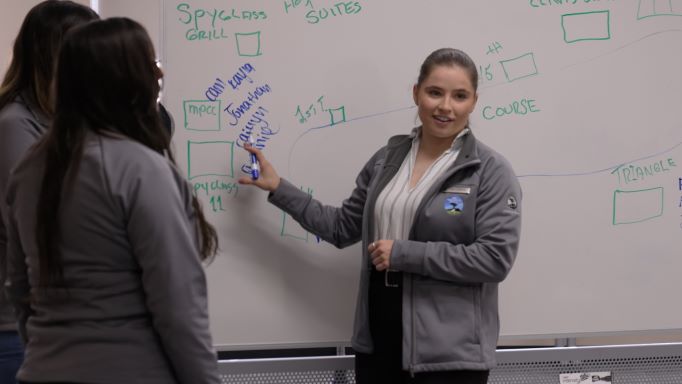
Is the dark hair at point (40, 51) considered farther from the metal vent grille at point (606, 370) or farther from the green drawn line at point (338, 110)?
→ the metal vent grille at point (606, 370)

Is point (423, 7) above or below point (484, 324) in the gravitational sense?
above

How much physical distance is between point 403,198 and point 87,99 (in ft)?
3.09

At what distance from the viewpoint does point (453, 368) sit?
6.13ft

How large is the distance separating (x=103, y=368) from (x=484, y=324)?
1.02 meters

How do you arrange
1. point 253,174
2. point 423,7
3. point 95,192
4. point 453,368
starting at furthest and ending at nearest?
point 423,7 < point 253,174 < point 453,368 < point 95,192

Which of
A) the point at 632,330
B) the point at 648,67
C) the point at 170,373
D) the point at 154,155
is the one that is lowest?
the point at 632,330

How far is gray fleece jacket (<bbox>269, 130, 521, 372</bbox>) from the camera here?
1874mm

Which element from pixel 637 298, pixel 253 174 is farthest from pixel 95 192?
pixel 637 298

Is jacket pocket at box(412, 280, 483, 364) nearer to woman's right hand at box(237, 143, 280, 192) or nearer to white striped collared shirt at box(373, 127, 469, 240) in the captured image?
white striped collared shirt at box(373, 127, 469, 240)

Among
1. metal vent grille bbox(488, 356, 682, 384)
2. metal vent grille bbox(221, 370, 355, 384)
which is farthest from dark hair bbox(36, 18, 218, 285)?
metal vent grille bbox(488, 356, 682, 384)

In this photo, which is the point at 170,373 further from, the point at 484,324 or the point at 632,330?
the point at 632,330

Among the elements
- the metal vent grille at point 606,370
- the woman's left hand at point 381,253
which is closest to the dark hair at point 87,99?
the woman's left hand at point 381,253

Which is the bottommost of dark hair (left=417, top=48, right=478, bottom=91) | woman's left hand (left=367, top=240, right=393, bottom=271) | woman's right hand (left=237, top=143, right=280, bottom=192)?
woman's left hand (left=367, top=240, right=393, bottom=271)

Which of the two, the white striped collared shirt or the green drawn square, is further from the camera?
the green drawn square
